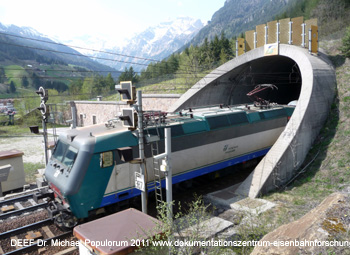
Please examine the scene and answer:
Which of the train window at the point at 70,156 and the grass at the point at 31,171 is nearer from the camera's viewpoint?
the train window at the point at 70,156

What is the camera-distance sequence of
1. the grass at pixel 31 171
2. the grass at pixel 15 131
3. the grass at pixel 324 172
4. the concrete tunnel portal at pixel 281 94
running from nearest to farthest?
the grass at pixel 324 172 → the concrete tunnel portal at pixel 281 94 → the grass at pixel 31 171 → the grass at pixel 15 131

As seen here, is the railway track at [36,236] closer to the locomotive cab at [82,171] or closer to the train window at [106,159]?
the locomotive cab at [82,171]

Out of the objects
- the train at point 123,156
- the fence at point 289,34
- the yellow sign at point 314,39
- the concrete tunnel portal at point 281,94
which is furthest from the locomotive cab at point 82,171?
the fence at point 289,34

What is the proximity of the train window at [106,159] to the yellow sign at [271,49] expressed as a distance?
16.6m

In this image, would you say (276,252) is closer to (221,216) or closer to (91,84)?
(221,216)

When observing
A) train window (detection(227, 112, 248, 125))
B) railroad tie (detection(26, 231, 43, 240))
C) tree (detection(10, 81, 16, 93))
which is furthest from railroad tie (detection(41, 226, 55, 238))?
tree (detection(10, 81, 16, 93))

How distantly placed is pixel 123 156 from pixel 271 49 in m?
17.4

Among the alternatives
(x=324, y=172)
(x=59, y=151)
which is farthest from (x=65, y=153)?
(x=324, y=172)

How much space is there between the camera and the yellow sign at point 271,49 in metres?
22.2

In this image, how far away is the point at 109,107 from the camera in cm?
3947

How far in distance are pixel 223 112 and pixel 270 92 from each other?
57.9ft

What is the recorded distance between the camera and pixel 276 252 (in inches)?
213

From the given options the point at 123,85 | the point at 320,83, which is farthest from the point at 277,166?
the point at 123,85

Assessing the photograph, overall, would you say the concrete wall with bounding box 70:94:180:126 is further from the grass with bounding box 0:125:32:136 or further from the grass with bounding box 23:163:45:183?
the grass with bounding box 23:163:45:183
